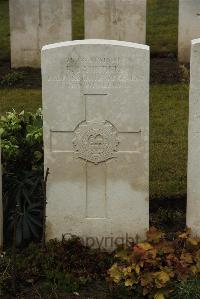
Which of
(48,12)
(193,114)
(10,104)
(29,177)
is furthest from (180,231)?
(48,12)

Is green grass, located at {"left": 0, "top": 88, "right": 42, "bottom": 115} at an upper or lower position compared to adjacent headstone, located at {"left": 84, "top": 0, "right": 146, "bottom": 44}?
lower

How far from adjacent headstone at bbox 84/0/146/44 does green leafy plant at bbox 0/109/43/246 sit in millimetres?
6667

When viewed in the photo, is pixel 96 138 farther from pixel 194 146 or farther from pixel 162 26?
pixel 162 26

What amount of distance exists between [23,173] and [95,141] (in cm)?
100

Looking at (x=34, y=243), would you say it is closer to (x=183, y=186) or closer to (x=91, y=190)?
(x=91, y=190)

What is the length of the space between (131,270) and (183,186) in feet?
6.64

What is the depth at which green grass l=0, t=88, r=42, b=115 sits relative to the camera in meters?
10.2

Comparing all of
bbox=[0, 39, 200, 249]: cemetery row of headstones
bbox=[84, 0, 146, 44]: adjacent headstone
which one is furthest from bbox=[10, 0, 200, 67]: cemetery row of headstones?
bbox=[0, 39, 200, 249]: cemetery row of headstones

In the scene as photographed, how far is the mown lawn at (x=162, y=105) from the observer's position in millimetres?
7266

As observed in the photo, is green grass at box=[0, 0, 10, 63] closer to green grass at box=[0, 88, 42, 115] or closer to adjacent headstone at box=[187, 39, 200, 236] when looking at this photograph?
green grass at box=[0, 88, 42, 115]

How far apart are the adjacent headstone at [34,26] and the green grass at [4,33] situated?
0.80 metres

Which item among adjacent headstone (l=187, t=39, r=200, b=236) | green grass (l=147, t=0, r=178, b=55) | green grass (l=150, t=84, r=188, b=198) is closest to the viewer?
adjacent headstone (l=187, t=39, r=200, b=236)

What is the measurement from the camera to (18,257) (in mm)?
5492

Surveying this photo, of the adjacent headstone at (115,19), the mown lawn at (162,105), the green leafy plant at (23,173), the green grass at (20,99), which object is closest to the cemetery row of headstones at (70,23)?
the adjacent headstone at (115,19)
